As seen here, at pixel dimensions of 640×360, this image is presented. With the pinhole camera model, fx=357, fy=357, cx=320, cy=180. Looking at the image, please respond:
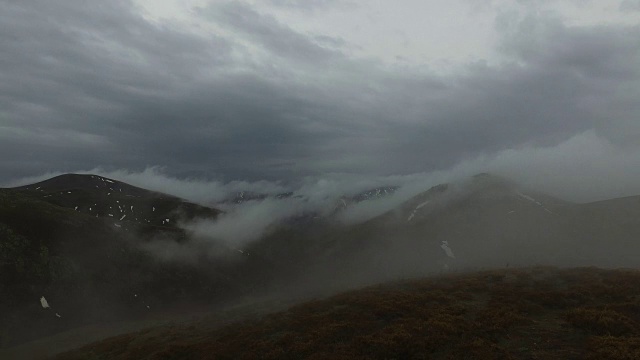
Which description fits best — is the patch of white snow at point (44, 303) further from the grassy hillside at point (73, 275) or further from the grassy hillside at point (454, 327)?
the grassy hillside at point (454, 327)

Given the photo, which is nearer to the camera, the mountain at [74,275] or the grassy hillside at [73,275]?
the grassy hillside at [73,275]

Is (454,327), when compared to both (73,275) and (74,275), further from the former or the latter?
(74,275)

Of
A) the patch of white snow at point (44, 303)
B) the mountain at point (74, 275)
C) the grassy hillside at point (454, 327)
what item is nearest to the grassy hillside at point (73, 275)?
the mountain at point (74, 275)

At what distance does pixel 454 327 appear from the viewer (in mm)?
25266

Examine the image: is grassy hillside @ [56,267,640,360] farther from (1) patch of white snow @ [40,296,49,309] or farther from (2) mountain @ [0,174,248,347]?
(1) patch of white snow @ [40,296,49,309]

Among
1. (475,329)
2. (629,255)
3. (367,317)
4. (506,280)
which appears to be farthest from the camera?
(629,255)

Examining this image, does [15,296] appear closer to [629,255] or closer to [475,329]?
[475,329]

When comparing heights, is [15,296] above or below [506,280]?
below

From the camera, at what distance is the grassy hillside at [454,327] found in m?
22.2

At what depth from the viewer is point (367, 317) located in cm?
3050

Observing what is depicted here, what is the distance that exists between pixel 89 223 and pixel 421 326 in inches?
7354

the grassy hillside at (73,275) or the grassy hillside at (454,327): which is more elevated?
the grassy hillside at (454,327)

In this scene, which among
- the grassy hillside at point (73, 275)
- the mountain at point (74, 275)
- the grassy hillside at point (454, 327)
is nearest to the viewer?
the grassy hillside at point (454, 327)

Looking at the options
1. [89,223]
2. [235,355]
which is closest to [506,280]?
[235,355]
